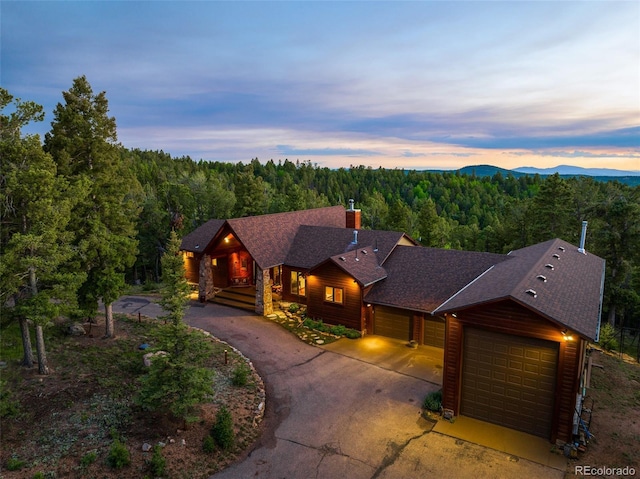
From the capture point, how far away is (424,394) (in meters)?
14.7

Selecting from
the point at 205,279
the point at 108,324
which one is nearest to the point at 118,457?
the point at 108,324

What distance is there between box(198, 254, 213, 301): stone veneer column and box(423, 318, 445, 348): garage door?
14903 mm

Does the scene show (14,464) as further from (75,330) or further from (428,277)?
(428,277)

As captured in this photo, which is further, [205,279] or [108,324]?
[205,279]

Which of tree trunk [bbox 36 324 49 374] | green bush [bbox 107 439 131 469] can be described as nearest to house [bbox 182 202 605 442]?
green bush [bbox 107 439 131 469]

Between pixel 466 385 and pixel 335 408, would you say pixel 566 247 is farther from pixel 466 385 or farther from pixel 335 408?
pixel 335 408

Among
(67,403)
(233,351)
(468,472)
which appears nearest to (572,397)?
(468,472)

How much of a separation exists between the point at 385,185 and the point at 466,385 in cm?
12695

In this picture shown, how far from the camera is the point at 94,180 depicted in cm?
1695

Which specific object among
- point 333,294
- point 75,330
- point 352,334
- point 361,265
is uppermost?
point 361,265

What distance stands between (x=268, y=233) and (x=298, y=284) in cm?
411

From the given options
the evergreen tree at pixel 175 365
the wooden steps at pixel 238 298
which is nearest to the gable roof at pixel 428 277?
the wooden steps at pixel 238 298

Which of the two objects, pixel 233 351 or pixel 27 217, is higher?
pixel 27 217

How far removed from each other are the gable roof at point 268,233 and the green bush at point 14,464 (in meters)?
14.6
